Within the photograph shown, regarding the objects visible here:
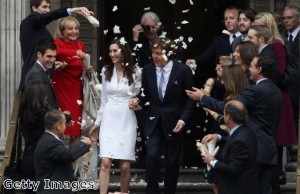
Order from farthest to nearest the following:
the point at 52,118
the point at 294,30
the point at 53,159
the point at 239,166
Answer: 1. the point at 294,30
2. the point at 52,118
3. the point at 53,159
4. the point at 239,166

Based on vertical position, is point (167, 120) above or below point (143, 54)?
below

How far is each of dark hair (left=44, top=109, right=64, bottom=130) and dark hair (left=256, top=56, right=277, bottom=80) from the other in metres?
2.24

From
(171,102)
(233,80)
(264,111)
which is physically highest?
(233,80)

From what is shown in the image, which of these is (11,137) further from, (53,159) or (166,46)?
(166,46)

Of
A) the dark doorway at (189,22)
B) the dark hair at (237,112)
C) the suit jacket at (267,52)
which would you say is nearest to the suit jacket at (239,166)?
the dark hair at (237,112)

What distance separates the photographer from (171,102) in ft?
46.6

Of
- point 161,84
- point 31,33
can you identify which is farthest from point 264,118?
point 31,33

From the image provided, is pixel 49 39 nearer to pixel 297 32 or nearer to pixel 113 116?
pixel 113 116

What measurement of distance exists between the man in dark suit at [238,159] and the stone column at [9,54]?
12.6 ft

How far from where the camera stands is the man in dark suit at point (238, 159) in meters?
11.8

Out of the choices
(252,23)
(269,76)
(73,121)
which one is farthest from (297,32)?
(73,121)

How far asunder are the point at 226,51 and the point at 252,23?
666 mm

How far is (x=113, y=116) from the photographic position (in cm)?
1438

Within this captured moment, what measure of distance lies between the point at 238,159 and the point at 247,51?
181cm
